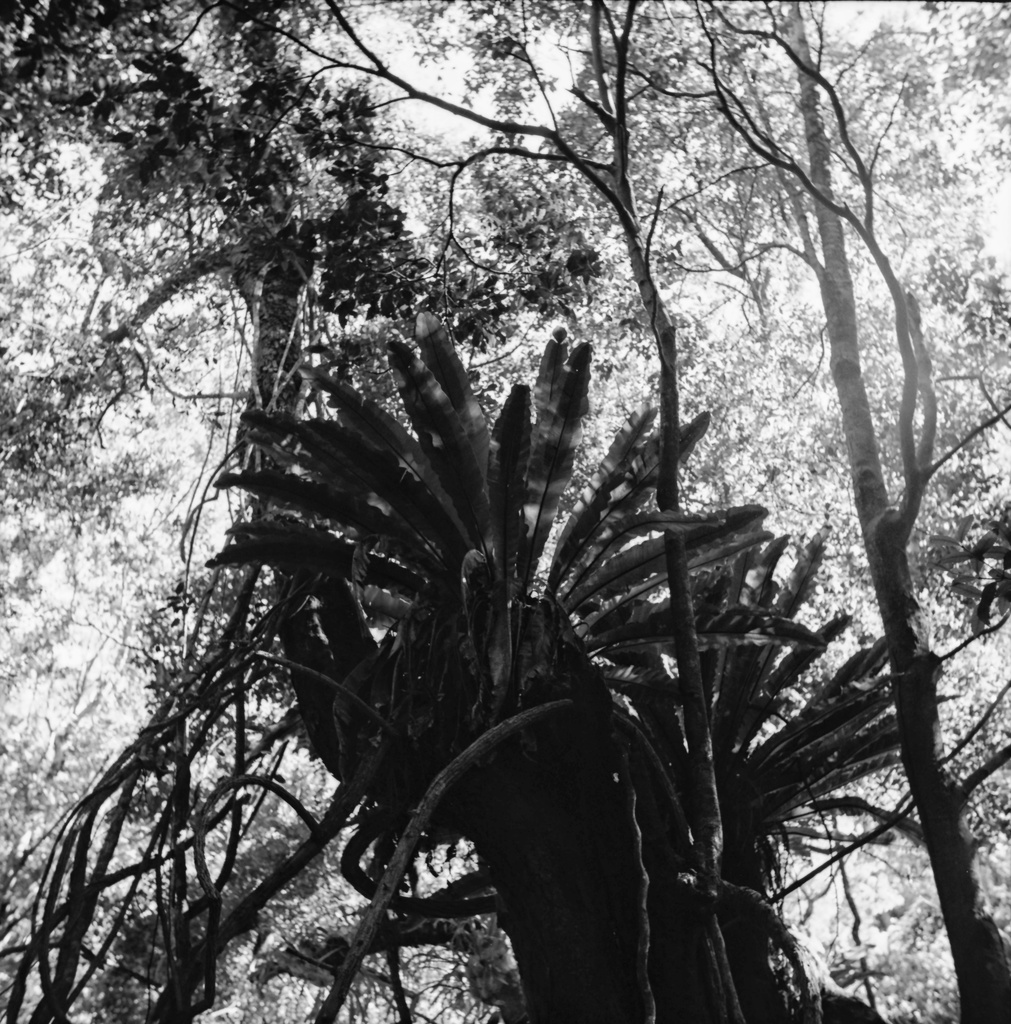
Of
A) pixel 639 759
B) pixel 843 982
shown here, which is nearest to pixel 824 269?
pixel 639 759

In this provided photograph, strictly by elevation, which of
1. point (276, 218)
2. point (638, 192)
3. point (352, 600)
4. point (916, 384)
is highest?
point (638, 192)

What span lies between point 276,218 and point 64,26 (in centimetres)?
147

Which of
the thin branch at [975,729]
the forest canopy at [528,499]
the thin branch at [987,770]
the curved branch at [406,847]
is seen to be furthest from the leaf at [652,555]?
the thin branch at [987,770]

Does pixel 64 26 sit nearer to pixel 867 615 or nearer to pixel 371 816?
pixel 371 816

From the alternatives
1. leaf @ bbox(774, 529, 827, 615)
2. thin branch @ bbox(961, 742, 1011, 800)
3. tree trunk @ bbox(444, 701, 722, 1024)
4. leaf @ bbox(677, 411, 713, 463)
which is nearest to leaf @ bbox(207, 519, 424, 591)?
tree trunk @ bbox(444, 701, 722, 1024)

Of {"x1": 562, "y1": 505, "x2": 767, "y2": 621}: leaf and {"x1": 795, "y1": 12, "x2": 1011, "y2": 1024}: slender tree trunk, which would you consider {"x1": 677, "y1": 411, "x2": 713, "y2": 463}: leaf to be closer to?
{"x1": 562, "y1": 505, "x2": 767, "y2": 621}: leaf

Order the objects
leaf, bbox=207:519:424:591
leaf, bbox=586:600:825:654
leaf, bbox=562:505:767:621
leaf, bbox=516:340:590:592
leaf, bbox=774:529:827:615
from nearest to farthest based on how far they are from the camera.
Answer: leaf, bbox=516:340:590:592, leaf, bbox=207:519:424:591, leaf, bbox=562:505:767:621, leaf, bbox=586:600:825:654, leaf, bbox=774:529:827:615

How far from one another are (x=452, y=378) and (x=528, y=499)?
527mm

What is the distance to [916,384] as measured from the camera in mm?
3592

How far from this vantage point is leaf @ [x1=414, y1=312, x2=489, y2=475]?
11.0 feet

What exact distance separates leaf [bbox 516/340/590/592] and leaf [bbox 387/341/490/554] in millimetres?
166

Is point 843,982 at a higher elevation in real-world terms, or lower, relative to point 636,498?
lower

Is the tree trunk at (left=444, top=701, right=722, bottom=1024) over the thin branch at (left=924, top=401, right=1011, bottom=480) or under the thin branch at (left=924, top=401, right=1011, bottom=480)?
under

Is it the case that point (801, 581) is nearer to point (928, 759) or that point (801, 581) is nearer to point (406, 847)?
point (928, 759)
